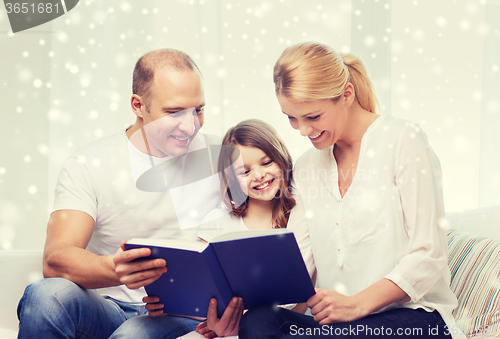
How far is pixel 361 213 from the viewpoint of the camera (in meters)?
1.06

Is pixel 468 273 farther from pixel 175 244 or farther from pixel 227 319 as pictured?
pixel 175 244

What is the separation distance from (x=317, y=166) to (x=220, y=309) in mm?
490

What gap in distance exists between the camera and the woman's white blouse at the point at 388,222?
3.10 ft

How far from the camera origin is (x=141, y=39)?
6.63 ft

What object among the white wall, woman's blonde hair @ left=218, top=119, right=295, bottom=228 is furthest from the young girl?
the white wall

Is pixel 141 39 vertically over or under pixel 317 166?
over

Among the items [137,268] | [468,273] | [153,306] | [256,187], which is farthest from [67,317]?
[468,273]

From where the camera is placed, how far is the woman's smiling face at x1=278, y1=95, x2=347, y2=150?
1.05 metres

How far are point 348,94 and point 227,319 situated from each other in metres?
0.63

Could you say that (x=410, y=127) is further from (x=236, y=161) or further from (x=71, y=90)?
(x=71, y=90)

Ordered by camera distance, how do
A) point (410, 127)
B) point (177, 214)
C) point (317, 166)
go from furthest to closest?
point (177, 214)
point (317, 166)
point (410, 127)

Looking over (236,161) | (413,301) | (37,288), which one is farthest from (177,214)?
(413,301)

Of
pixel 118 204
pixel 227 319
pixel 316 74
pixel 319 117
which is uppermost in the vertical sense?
pixel 316 74

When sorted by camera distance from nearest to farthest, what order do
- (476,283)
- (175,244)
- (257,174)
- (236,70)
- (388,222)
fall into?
1. (175,244)
2. (388,222)
3. (476,283)
4. (257,174)
5. (236,70)
